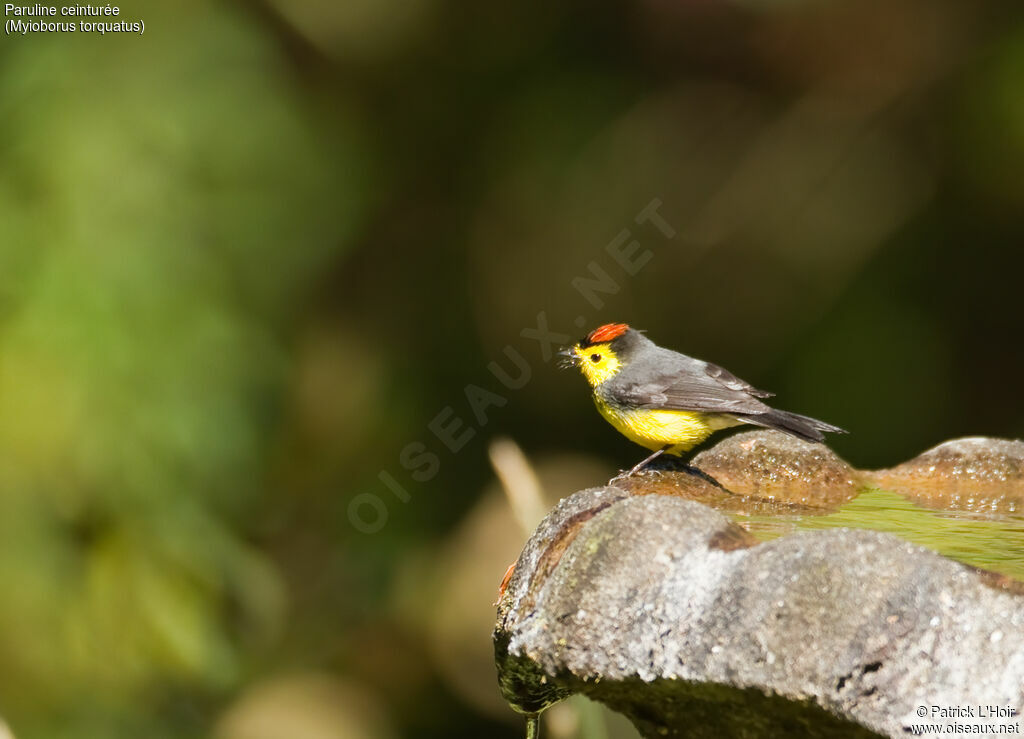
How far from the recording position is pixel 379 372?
709 cm

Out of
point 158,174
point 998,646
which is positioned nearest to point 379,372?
point 158,174

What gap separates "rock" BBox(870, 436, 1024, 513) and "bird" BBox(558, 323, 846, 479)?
0.44 meters

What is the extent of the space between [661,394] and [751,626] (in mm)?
2177

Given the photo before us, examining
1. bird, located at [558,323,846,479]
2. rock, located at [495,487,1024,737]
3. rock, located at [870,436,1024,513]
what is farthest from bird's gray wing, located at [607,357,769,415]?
rock, located at [495,487,1024,737]

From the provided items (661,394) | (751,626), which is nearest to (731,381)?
(661,394)

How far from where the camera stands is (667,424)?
14.5 feet

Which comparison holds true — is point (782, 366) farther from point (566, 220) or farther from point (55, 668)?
point (55, 668)

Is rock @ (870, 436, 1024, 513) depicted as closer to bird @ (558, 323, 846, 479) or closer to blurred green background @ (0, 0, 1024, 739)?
bird @ (558, 323, 846, 479)

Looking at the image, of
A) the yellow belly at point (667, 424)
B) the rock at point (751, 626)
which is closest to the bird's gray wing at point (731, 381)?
the yellow belly at point (667, 424)

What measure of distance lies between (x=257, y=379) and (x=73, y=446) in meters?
0.96

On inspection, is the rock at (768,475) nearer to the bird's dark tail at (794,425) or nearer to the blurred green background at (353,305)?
the bird's dark tail at (794,425)

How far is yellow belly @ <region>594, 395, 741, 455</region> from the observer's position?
4.38 m

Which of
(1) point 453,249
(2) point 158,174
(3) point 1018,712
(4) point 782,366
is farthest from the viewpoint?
(1) point 453,249

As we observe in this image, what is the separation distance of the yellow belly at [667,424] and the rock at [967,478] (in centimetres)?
66
